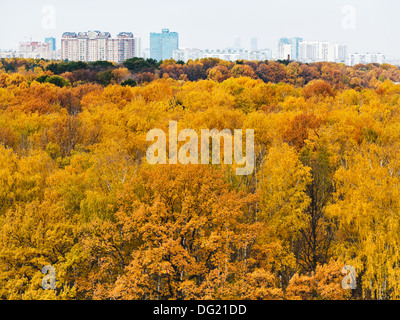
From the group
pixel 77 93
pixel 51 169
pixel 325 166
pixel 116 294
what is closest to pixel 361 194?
pixel 325 166

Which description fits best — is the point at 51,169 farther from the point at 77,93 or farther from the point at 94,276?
the point at 77,93

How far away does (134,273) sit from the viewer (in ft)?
62.8

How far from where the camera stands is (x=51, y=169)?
29.0 meters

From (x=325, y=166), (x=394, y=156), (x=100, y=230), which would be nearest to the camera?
(x=100, y=230)

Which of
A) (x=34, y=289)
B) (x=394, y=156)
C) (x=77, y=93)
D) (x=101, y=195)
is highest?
(x=77, y=93)

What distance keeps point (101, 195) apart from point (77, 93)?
145 ft

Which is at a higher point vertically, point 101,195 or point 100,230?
point 101,195

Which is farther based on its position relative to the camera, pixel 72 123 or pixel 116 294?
pixel 72 123

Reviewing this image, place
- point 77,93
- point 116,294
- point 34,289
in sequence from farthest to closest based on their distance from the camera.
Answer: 1. point 77,93
2. point 34,289
3. point 116,294
